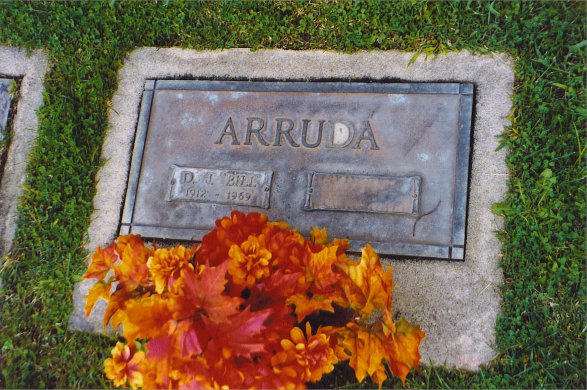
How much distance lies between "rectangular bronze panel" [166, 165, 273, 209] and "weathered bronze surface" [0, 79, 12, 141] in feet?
3.48

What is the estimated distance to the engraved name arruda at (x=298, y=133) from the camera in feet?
8.05

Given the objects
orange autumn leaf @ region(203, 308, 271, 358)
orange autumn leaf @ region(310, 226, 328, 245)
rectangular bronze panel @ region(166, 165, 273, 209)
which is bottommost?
orange autumn leaf @ region(203, 308, 271, 358)

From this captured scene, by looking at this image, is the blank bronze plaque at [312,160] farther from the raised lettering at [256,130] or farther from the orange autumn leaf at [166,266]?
the orange autumn leaf at [166,266]

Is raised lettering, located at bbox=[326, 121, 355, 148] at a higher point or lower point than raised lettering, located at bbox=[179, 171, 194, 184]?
higher

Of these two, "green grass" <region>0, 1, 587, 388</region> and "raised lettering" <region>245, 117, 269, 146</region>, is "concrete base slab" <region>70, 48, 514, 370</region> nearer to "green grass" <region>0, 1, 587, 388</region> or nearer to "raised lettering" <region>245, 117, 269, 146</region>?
"green grass" <region>0, 1, 587, 388</region>

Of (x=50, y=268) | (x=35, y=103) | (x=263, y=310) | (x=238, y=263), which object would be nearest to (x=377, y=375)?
(x=263, y=310)

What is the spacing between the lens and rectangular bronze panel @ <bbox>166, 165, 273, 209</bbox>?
246 cm

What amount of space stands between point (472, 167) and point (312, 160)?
74 cm

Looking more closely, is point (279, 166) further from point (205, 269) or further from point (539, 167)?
point (539, 167)

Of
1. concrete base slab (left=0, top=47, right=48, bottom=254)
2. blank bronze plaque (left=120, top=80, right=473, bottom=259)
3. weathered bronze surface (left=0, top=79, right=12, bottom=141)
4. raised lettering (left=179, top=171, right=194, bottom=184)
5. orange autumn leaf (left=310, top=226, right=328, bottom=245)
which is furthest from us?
weathered bronze surface (left=0, top=79, right=12, bottom=141)

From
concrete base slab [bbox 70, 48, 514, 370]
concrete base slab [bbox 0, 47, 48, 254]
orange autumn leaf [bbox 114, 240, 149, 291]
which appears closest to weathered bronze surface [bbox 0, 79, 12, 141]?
concrete base slab [bbox 0, 47, 48, 254]

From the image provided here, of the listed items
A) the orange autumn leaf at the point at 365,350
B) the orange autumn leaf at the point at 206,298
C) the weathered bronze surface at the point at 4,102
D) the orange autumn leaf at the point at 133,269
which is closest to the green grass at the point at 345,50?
the weathered bronze surface at the point at 4,102

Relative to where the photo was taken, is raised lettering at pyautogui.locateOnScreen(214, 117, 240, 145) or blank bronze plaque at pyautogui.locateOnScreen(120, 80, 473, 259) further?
raised lettering at pyautogui.locateOnScreen(214, 117, 240, 145)

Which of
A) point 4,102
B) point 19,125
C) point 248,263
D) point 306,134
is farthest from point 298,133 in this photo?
point 4,102
